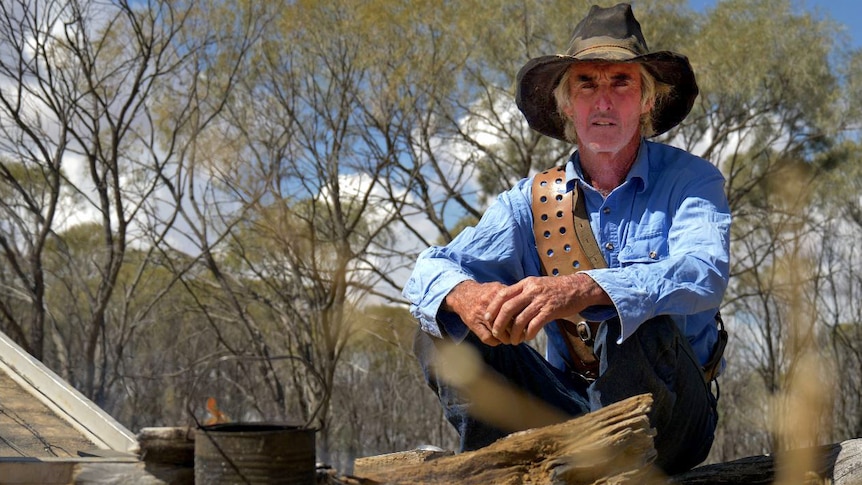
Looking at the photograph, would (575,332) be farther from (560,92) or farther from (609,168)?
(560,92)

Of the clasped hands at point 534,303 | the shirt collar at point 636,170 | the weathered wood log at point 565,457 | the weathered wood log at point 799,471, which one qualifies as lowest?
the weathered wood log at point 799,471

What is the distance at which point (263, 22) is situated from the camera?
1173 centimetres

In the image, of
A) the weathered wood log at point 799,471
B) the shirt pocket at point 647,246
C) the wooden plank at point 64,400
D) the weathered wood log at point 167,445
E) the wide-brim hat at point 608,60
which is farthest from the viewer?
the wooden plank at point 64,400

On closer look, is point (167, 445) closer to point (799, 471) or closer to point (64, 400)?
point (799, 471)

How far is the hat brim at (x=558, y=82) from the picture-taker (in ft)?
8.39

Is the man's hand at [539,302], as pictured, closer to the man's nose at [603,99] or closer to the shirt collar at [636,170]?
the shirt collar at [636,170]

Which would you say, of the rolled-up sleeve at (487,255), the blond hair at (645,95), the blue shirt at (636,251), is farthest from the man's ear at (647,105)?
the rolled-up sleeve at (487,255)

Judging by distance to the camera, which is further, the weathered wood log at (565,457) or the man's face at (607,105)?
the man's face at (607,105)

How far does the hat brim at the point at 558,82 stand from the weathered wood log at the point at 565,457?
41.5 inches

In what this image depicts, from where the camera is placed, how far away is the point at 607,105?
255cm

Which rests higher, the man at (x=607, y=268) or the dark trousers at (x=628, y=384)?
the man at (x=607, y=268)

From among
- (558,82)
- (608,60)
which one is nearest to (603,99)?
(608,60)

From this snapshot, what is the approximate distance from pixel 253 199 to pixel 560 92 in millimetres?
8547

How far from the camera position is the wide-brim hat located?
2.51 metres
